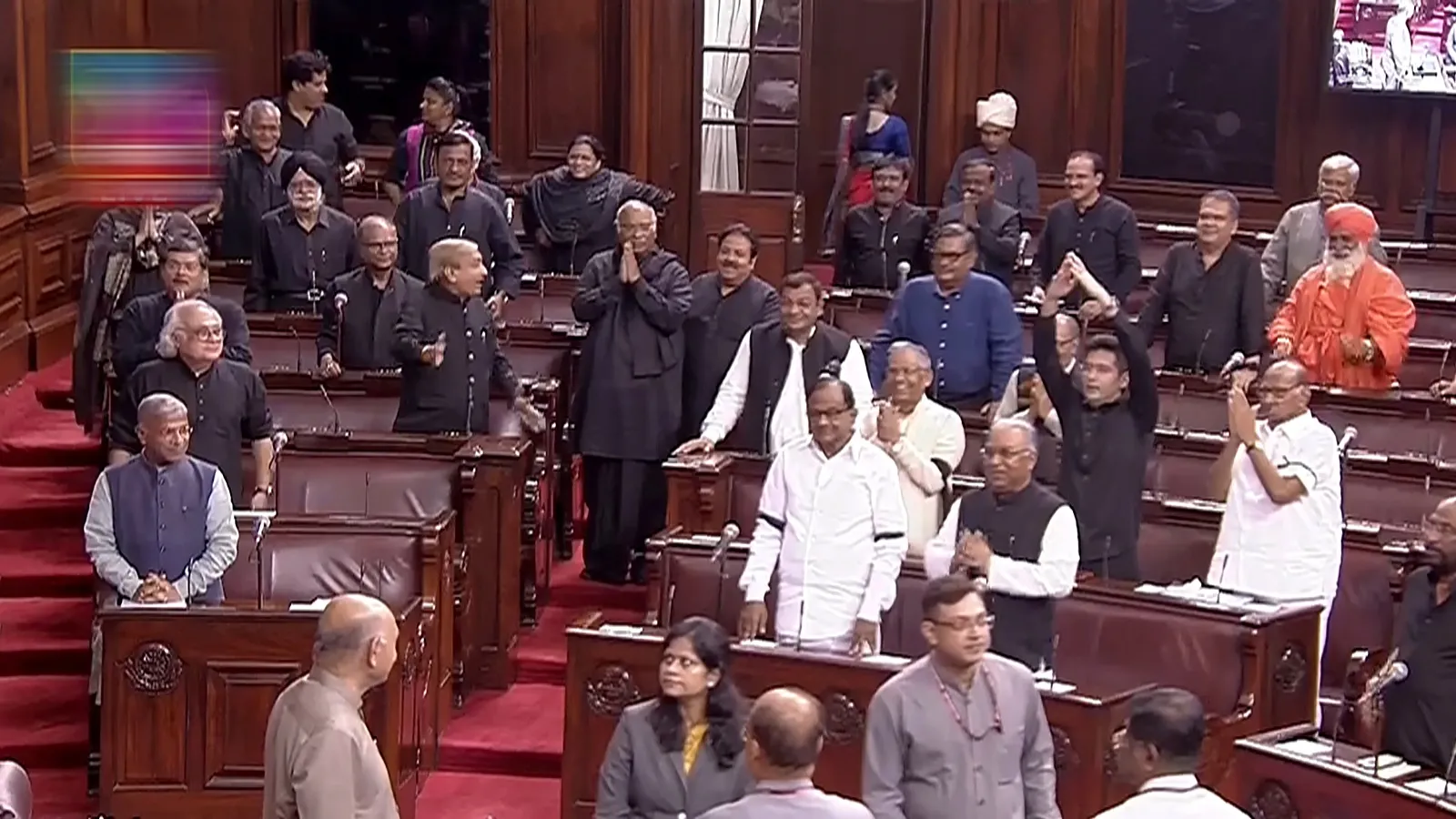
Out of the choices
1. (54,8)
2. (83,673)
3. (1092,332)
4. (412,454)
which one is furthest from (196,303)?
(54,8)

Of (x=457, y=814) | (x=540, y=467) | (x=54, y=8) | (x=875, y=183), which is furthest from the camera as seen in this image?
(x=54, y=8)

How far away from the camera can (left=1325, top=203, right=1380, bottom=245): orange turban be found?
8883 mm

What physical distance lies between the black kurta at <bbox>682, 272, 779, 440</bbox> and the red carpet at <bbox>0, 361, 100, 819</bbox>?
2.28 metres

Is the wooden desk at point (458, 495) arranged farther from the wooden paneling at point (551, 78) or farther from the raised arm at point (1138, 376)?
the wooden paneling at point (551, 78)

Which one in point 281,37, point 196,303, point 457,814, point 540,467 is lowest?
point 457,814

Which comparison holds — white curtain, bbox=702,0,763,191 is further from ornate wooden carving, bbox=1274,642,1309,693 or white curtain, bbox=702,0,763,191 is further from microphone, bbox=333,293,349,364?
ornate wooden carving, bbox=1274,642,1309,693

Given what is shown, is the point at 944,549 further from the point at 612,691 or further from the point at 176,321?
the point at 176,321

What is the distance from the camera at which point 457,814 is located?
7.46 meters

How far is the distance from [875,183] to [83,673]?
377 cm

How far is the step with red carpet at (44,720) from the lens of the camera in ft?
25.7

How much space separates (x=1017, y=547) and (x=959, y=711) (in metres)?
1.05

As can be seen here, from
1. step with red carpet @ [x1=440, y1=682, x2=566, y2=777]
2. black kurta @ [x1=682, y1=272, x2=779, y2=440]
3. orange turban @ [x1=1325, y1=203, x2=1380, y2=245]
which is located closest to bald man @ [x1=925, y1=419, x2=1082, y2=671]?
step with red carpet @ [x1=440, y1=682, x2=566, y2=777]

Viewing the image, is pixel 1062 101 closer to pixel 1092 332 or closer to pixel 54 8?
pixel 1092 332

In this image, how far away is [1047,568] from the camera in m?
6.25
